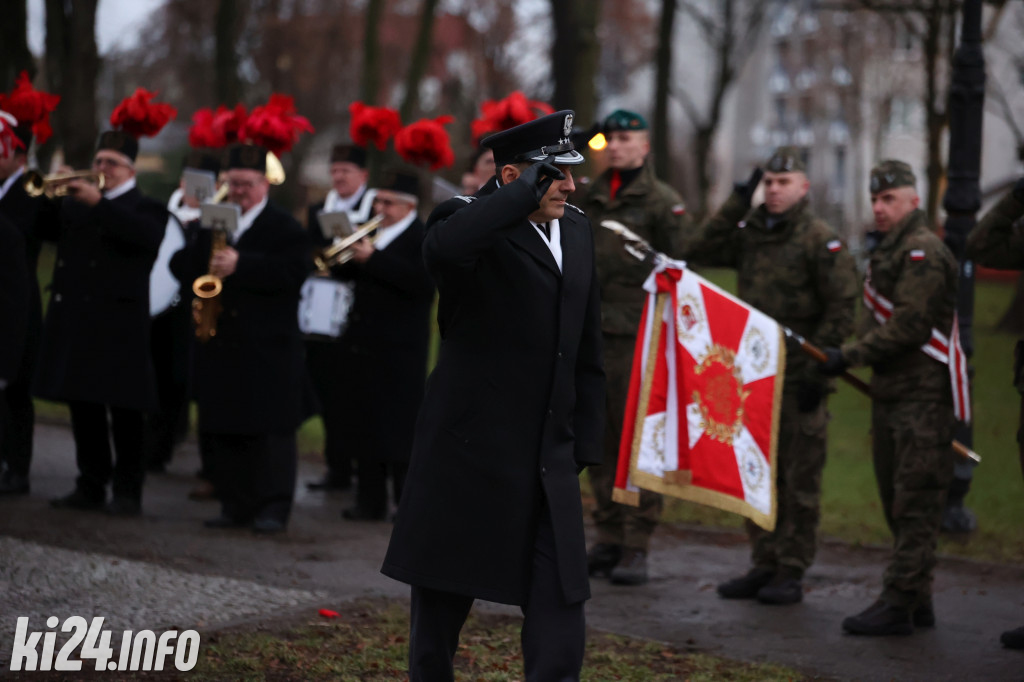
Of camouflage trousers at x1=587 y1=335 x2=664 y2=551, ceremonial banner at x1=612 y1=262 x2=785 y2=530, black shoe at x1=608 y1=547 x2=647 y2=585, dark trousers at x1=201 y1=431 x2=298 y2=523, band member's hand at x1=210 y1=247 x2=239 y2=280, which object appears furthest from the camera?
dark trousers at x1=201 y1=431 x2=298 y2=523

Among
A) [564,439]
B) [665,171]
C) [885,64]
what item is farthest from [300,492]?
[885,64]

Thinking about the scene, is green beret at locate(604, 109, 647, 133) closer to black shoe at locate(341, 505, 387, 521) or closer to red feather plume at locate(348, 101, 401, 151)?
red feather plume at locate(348, 101, 401, 151)

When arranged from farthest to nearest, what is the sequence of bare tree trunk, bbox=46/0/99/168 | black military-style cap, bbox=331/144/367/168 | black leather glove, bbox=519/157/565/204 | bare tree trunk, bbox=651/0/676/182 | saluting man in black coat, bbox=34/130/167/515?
bare tree trunk, bbox=651/0/676/182
bare tree trunk, bbox=46/0/99/168
black military-style cap, bbox=331/144/367/168
saluting man in black coat, bbox=34/130/167/515
black leather glove, bbox=519/157/565/204

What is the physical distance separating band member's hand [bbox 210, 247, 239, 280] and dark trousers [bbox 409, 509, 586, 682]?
430 cm

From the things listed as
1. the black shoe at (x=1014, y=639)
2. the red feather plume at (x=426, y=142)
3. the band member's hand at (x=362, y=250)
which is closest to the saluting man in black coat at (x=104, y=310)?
the band member's hand at (x=362, y=250)

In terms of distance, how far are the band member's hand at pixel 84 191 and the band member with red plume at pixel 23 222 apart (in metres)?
0.36

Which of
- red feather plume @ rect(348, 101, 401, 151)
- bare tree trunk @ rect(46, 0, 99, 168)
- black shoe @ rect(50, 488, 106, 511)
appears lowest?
black shoe @ rect(50, 488, 106, 511)

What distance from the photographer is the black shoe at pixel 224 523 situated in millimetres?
9094

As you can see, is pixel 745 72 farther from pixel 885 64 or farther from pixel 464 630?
pixel 464 630

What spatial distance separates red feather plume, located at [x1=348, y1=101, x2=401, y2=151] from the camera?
10.3 metres

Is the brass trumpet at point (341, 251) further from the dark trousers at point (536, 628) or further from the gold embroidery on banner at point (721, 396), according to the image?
the dark trousers at point (536, 628)

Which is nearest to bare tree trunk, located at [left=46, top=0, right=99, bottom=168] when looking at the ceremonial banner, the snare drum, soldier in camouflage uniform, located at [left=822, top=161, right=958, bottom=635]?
the snare drum

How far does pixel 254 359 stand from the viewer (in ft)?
29.4

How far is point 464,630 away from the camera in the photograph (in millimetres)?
6840
